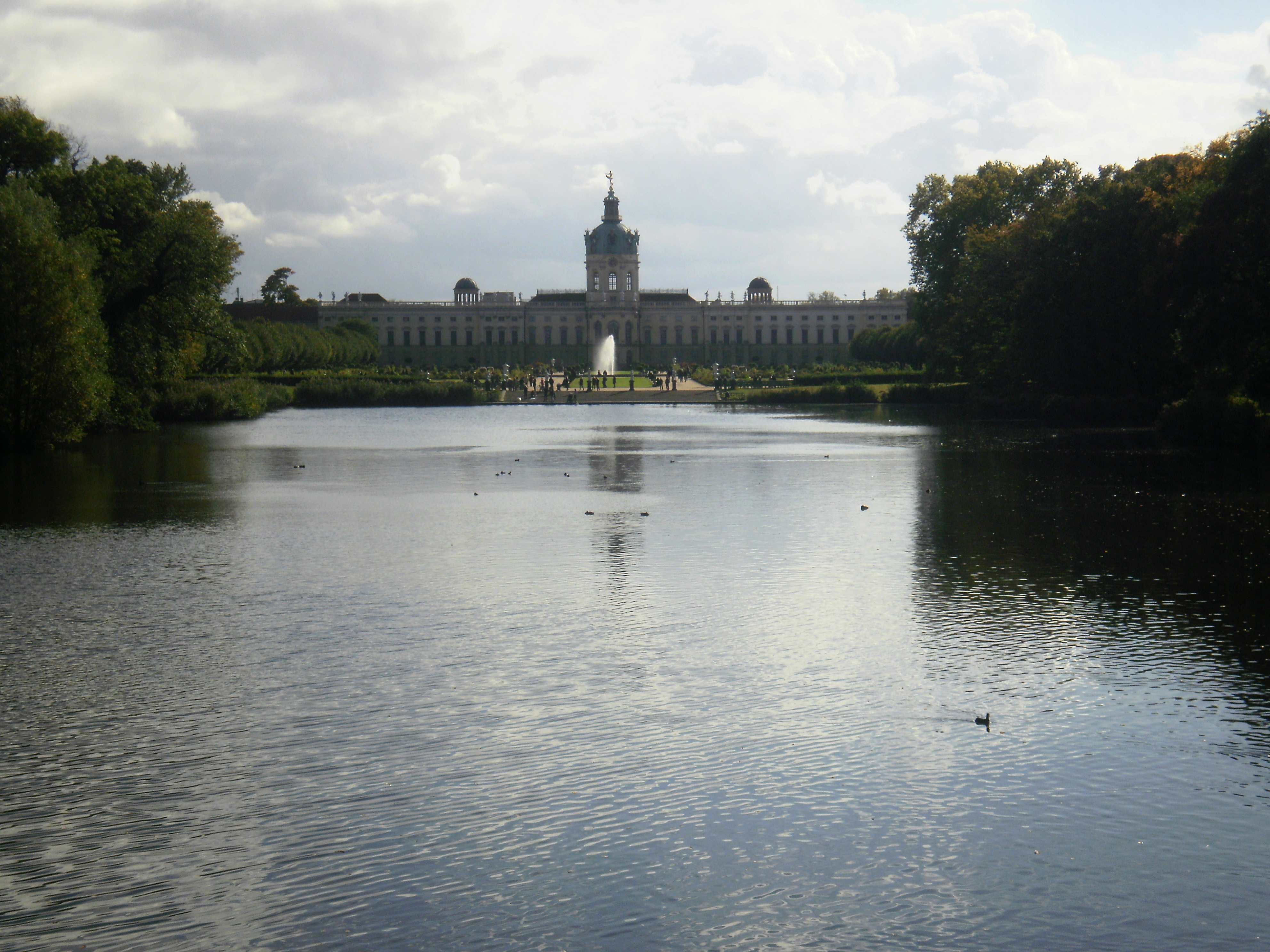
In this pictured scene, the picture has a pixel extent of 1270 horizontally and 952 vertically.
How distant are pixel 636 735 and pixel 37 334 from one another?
3260cm

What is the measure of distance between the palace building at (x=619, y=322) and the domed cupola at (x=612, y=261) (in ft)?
0.41

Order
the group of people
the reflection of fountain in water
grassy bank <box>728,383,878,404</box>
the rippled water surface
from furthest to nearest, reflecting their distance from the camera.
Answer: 1. the reflection of fountain in water
2. the group of people
3. grassy bank <box>728,383,878,404</box>
4. the rippled water surface

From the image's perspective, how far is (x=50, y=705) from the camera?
31.7ft

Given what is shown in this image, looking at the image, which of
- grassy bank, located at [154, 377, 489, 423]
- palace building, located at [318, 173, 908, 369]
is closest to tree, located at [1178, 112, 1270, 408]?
grassy bank, located at [154, 377, 489, 423]

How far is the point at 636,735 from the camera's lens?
882cm

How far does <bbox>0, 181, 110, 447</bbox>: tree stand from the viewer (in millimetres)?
36344

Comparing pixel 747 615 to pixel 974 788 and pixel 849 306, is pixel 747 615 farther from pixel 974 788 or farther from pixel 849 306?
pixel 849 306

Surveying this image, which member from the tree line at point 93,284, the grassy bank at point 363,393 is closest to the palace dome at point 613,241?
the grassy bank at point 363,393

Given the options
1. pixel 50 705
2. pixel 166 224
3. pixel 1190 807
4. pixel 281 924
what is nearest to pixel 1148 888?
pixel 1190 807

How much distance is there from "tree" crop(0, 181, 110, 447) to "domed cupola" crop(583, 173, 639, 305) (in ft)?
488

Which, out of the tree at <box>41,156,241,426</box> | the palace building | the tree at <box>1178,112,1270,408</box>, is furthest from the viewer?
the palace building

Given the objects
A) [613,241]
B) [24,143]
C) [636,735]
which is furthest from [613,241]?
[636,735]

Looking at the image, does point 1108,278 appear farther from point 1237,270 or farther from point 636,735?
point 636,735

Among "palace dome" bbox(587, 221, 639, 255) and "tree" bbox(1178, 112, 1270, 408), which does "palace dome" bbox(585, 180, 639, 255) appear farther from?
"tree" bbox(1178, 112, 1270, 408)
